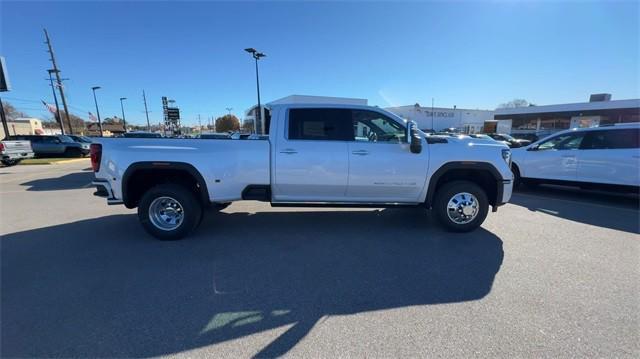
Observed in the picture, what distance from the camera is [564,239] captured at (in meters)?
4.43

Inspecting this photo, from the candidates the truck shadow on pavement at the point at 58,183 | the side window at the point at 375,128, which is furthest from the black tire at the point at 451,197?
the truck shadow on pavement at the point at 58,183

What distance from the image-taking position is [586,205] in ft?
21.4

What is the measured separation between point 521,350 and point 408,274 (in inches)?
50.2

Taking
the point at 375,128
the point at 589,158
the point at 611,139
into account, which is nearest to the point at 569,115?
the point at 611,139

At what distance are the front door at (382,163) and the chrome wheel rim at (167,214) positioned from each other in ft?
8.67

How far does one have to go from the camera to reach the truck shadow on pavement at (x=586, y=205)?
532 cm

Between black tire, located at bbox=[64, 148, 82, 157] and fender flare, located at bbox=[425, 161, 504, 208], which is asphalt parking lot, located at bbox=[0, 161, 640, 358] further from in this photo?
black tire, located at bbox=[64, 148, 82, 157]

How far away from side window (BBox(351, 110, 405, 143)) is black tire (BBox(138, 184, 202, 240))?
2.68 meters

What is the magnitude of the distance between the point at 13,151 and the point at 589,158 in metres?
23.6

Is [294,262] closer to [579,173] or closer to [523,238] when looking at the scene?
[523,238]

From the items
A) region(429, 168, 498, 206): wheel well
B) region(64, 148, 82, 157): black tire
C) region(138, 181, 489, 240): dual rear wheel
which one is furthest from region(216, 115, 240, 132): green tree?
region(429, 168, 498, 206): wheel well

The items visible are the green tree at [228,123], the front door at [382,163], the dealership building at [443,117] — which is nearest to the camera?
the front door at [382,163]

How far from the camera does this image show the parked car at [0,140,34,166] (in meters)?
14.4

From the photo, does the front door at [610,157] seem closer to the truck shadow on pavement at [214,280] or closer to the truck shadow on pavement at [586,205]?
the truck shadow on pavement at [586,205]
